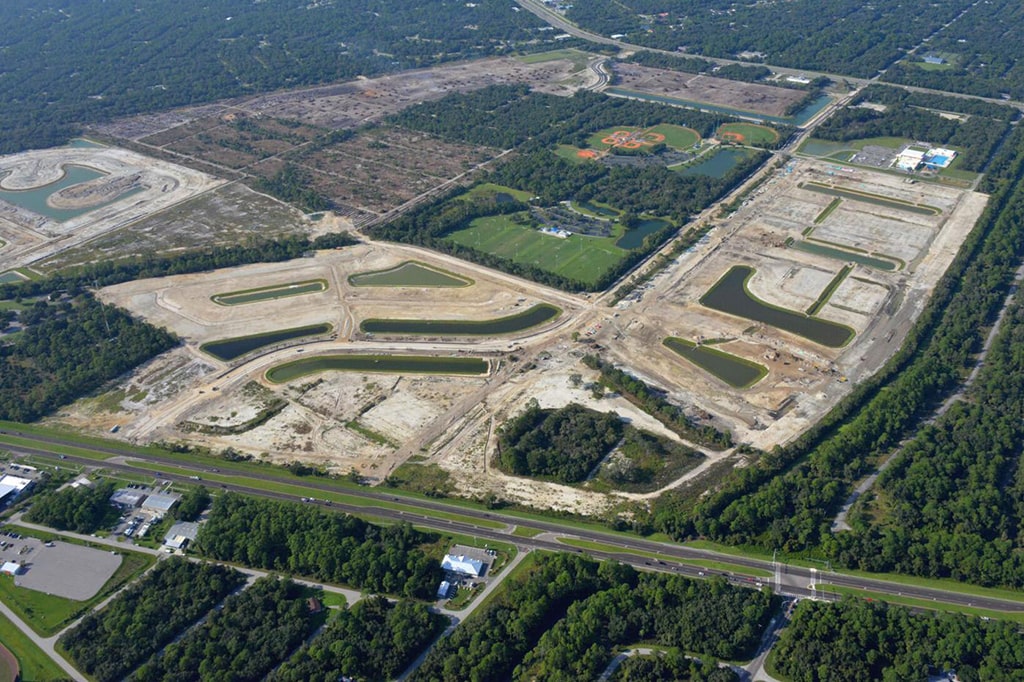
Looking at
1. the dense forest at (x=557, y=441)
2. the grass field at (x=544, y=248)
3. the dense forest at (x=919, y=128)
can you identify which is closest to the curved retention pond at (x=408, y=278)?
the grass field at (x=544, y=248)

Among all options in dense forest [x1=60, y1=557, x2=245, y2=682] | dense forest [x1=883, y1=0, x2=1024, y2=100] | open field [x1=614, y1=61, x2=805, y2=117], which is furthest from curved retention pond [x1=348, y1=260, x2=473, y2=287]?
dense forest [x1=883, y1=0, x2=1024, y2=100]

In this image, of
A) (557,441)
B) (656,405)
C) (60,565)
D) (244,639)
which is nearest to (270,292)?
(60,565)

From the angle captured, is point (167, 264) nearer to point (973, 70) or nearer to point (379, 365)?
point (379, 365)

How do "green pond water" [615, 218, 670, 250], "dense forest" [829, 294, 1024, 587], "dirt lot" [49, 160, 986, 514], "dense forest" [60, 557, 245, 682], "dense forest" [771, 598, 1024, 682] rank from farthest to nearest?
"green pond water" [615, 218, 670, 250] < "dirt lot" [49, 160, 986, 514] < "dense forest" [829, 294, 1024, 587] < "dense forest" [60, 557, 245, 682] < "dense forest" [771, 598, 1024, 682]

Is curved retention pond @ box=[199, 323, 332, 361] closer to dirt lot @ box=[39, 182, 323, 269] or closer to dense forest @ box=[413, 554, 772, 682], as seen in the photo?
dirt lot @ box=[39, 182, 323, 269]

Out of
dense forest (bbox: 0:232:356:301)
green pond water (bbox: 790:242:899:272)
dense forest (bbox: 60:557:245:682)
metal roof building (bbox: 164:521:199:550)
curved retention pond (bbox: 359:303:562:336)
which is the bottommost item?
dense forest (bbox: 60:557:245:682)

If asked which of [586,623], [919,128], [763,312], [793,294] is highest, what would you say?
[919,128]

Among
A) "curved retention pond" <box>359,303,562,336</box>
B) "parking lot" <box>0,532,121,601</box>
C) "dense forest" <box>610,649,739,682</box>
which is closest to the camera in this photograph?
"dense forest" <box>610,649,739,682</box>
